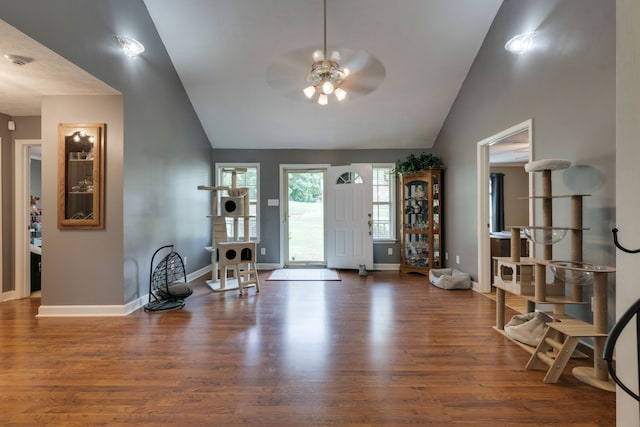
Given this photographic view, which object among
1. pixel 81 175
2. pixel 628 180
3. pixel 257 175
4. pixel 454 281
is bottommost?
pixel 454 281

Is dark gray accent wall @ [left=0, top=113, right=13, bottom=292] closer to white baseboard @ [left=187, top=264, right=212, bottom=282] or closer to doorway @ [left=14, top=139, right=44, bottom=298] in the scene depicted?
doorway @ [left=14, top=139, right=44, bottom=298]

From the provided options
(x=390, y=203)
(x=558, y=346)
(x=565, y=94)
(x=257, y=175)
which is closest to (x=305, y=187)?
(x=257, y=175)

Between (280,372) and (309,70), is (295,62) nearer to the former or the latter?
(309,70)

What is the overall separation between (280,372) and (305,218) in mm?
4014

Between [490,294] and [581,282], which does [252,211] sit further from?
[581,282]

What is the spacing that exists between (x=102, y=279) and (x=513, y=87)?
477cm

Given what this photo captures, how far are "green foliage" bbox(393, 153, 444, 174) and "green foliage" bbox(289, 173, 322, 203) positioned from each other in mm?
1610

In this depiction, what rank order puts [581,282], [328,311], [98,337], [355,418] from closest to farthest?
[355,418], [581,282], [98,337], [328,311]

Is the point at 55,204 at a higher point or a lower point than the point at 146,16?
lower

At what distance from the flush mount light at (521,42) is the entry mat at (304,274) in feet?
12.0

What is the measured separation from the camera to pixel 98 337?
8.34 feet

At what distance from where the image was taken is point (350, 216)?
18.0 feet

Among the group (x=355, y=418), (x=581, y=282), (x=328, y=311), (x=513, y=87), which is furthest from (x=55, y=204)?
(x=513, y=87)

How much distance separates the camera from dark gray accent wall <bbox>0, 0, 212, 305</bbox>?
7.75 ft
